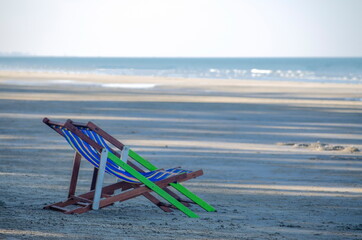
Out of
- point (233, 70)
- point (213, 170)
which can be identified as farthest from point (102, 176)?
point (233, 70)

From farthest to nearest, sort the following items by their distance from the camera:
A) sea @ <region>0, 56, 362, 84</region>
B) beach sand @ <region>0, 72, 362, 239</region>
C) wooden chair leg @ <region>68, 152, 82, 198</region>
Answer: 1. sea @ <region>0, 56, 362, 84</region>
2. wooden chair leg @ <region>68, 152, 82, 198</region>
3. beach sand @ <region>0, 72, 362, 239</region>

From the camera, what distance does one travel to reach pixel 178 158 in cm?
1097

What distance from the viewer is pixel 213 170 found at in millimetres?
9812

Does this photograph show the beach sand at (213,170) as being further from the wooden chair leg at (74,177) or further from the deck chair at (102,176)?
the wooden chair leg at (74,177)

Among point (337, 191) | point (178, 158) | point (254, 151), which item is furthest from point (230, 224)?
point (254, 151)

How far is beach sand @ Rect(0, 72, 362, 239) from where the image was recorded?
5863mm

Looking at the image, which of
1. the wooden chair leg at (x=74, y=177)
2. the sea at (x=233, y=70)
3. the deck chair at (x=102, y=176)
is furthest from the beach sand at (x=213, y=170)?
the sea at (x=233, y=70)

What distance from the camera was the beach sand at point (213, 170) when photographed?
5.86 m

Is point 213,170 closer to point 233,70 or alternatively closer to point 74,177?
point 74,177

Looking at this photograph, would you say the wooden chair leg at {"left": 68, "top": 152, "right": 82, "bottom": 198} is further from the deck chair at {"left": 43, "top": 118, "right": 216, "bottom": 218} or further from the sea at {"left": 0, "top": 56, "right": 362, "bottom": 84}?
the sea at {"left": 0, "top": 56, "right": 362, "bottom": 84}

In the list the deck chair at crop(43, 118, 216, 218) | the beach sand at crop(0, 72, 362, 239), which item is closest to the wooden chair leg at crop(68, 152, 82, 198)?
the deck chair at crop(43, 118, 216, 218)

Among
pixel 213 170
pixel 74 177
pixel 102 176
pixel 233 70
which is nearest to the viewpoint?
pixel 102 176

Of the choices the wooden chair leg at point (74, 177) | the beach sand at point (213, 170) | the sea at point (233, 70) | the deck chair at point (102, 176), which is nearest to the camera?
the beach sand at point (213, 170)

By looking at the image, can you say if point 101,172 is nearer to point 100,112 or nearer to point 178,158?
point 178,158
